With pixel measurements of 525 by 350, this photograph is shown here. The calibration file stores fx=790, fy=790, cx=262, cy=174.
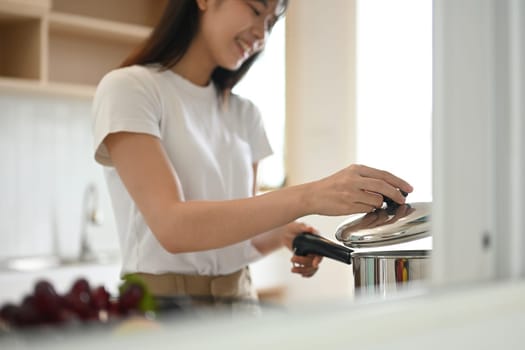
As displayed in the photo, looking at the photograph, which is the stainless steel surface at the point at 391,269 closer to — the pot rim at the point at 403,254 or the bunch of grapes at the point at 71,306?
the pot rim at the point at 403,254

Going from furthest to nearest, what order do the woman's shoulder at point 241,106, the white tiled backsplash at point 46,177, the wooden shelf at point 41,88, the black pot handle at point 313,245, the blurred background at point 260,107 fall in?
1. the white tiled backsplash at point 46,177
2. the blurred background at point 260,107
3. the wooden shelf at point 41,88
4. the woman's shoulder at point 241,106
5. the black pot handle at point 313,245

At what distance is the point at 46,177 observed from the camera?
2586 millimetres

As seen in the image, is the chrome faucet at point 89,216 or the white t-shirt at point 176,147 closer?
the white t-shirt at point 176,147

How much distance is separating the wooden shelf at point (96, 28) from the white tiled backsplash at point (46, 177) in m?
0.24

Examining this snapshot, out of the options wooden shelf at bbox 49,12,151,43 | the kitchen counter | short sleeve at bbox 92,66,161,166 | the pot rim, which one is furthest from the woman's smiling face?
wooden shelf at bbox 49,12,151,43

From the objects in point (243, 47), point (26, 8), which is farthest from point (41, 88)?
point (243, 47)

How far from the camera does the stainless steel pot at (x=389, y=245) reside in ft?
2.68

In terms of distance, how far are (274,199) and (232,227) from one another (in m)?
0.06

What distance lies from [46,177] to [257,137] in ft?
5.01

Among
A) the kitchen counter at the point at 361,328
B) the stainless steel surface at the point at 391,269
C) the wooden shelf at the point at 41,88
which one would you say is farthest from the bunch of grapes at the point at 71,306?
the wooden shelf at the point at 41,88

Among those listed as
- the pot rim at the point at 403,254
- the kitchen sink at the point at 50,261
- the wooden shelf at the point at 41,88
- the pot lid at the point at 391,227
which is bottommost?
the kitchen sink at the point at 50,261

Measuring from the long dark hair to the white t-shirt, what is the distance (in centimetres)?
2

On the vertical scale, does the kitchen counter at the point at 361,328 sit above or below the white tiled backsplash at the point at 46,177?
below

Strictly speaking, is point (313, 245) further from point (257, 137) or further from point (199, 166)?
point (257, 137)
